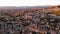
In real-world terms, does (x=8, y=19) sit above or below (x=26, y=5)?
below

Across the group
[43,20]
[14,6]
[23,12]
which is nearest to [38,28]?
[43,20]

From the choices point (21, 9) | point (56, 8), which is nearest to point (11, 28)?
point (21, 9)

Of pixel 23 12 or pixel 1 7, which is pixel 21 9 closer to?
pixel 23 12

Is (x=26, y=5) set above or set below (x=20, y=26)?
above

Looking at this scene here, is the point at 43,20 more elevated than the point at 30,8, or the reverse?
the point at 30,8

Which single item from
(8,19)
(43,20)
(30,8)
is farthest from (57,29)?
(8,19)

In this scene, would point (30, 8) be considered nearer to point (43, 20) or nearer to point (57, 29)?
point (43, 20)
